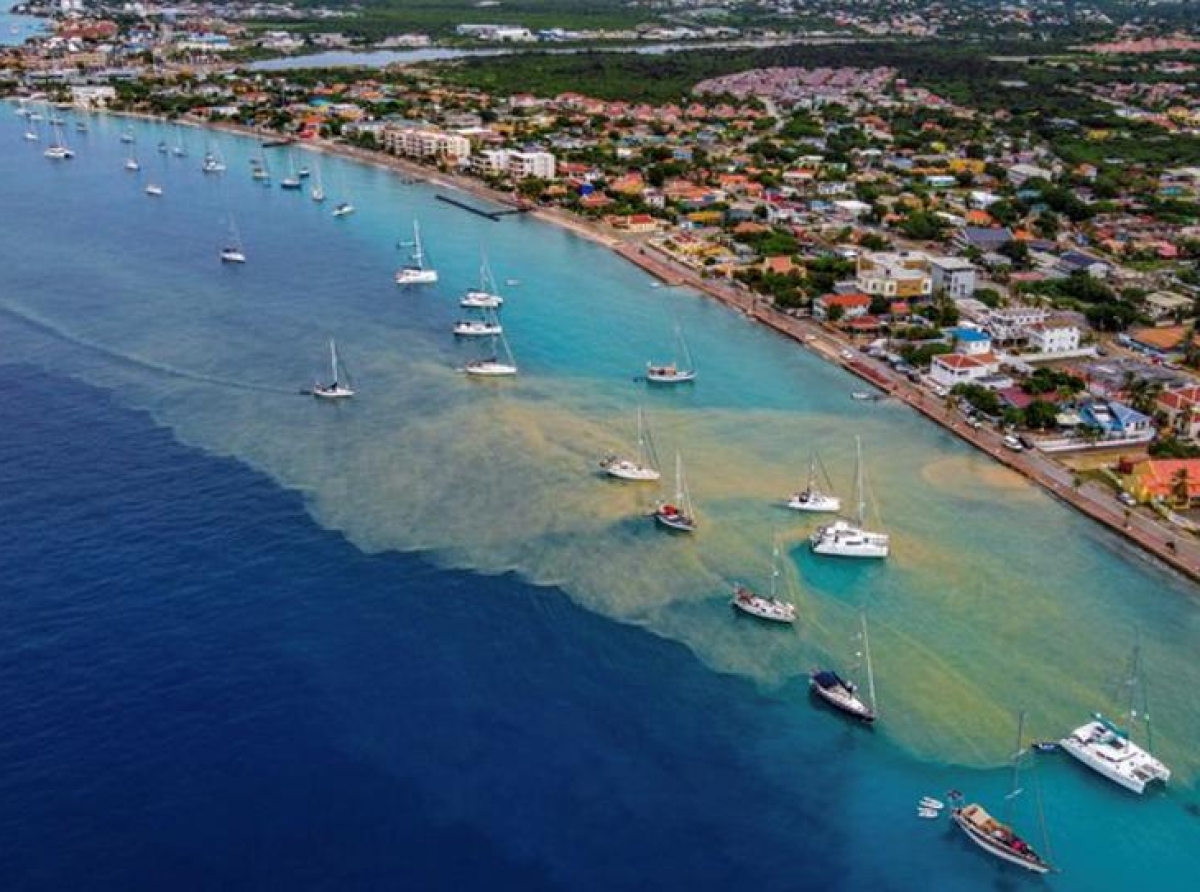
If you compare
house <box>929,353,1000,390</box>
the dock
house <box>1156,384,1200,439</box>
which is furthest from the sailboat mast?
the dock

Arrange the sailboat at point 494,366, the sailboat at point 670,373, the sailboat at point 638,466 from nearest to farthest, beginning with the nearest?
the sailboat at point 638,466 → the sailboat at point 670,373 → the sailboat at point 494,366

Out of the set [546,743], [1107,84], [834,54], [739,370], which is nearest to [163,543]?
[546,743]

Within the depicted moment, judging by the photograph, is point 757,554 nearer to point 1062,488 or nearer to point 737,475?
point 737,475

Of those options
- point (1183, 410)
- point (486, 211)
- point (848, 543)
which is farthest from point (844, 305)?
point (486, 211)

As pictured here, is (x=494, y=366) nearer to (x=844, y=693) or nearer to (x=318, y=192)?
(x=844, y=693)

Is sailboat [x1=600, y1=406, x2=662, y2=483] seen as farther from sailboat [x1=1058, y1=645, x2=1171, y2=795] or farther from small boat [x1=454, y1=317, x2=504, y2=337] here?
sailboat [x1=1058, y1=645, x2=1171, y2=795]

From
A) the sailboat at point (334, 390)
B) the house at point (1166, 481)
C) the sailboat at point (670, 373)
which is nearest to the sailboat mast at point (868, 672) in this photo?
the house at point (1166, 481)

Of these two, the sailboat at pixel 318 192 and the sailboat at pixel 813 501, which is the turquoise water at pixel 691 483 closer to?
the sailboat at pixel 813 501

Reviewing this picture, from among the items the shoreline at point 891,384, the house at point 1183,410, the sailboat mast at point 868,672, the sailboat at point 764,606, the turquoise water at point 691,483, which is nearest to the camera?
the turquoise water at point 691,483
